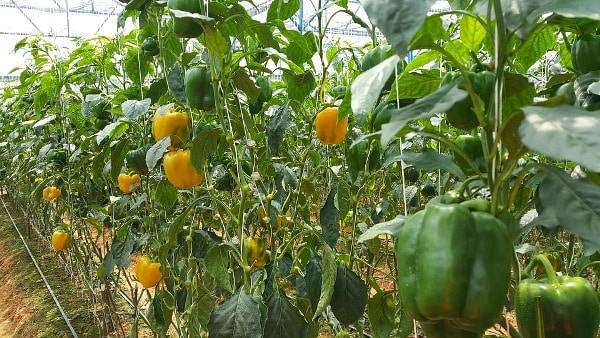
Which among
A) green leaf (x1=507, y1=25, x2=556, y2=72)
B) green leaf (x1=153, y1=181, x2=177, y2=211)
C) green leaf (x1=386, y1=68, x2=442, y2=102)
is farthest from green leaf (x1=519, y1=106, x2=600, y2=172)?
green leaf (x1=153, y1=181, x2=177, y2=211)

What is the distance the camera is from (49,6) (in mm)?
13930

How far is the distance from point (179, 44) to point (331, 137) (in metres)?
0.47

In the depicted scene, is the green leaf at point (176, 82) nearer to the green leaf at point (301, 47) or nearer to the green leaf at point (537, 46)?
the green leaf at point (301, 47)

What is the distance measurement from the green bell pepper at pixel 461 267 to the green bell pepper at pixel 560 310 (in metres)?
0.09

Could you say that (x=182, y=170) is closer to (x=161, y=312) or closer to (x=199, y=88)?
(x=199, y=88)

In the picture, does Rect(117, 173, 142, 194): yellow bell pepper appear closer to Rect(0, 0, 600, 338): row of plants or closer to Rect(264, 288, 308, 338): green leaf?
Rect(0, 0, 600, 338): row of plants

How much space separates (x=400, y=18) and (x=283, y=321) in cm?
92

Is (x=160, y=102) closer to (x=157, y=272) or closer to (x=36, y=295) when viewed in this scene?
(x=157, y=272)

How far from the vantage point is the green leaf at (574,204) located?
2.17 ft

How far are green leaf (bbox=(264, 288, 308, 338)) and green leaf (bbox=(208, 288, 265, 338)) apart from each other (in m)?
0.08

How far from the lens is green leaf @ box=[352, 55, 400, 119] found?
27.3 inches

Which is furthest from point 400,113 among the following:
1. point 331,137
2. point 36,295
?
point 36,295

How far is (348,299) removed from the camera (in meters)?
1.42

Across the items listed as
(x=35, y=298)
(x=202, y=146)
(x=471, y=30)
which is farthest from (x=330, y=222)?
(x=35, y=298)
